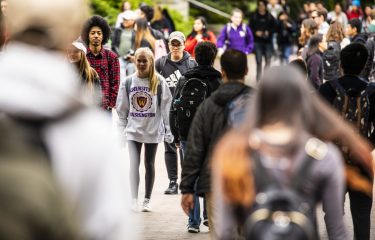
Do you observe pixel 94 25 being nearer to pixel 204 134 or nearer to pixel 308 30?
pixel 204 134

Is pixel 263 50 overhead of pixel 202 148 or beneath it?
overhead

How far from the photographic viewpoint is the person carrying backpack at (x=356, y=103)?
834cm

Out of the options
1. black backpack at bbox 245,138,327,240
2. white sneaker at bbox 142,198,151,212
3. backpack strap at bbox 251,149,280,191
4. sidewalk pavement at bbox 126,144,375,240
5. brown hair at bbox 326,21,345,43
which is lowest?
Result: sidewalk pavement at bbox 126,144,375,240

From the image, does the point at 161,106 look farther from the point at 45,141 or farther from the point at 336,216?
the point at 45,141

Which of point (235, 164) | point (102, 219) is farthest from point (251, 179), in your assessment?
point (102, 219)

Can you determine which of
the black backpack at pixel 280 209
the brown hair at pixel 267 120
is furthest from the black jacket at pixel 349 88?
the black backpack at pixel 280 209

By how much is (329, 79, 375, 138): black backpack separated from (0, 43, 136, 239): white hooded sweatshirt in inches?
207

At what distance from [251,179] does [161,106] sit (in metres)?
7.15

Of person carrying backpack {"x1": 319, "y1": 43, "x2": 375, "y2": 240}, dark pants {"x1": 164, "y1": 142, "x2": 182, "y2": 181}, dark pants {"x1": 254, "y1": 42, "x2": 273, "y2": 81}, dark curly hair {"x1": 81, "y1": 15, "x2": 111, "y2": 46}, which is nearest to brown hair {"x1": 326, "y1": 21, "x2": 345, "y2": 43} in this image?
dark pants {"x1": 164, "y1": 142, "x2": 182, "y2": 181}

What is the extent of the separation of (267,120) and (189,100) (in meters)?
5.78

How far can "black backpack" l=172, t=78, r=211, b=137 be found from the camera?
10141mm

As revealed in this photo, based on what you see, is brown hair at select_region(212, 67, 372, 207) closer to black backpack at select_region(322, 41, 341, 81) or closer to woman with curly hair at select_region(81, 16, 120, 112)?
woman with curly hair at select_region(81, 16, 120, 112)

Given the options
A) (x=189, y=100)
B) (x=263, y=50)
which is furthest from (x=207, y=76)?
(x=263, y=50)

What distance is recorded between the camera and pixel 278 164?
175 inches
